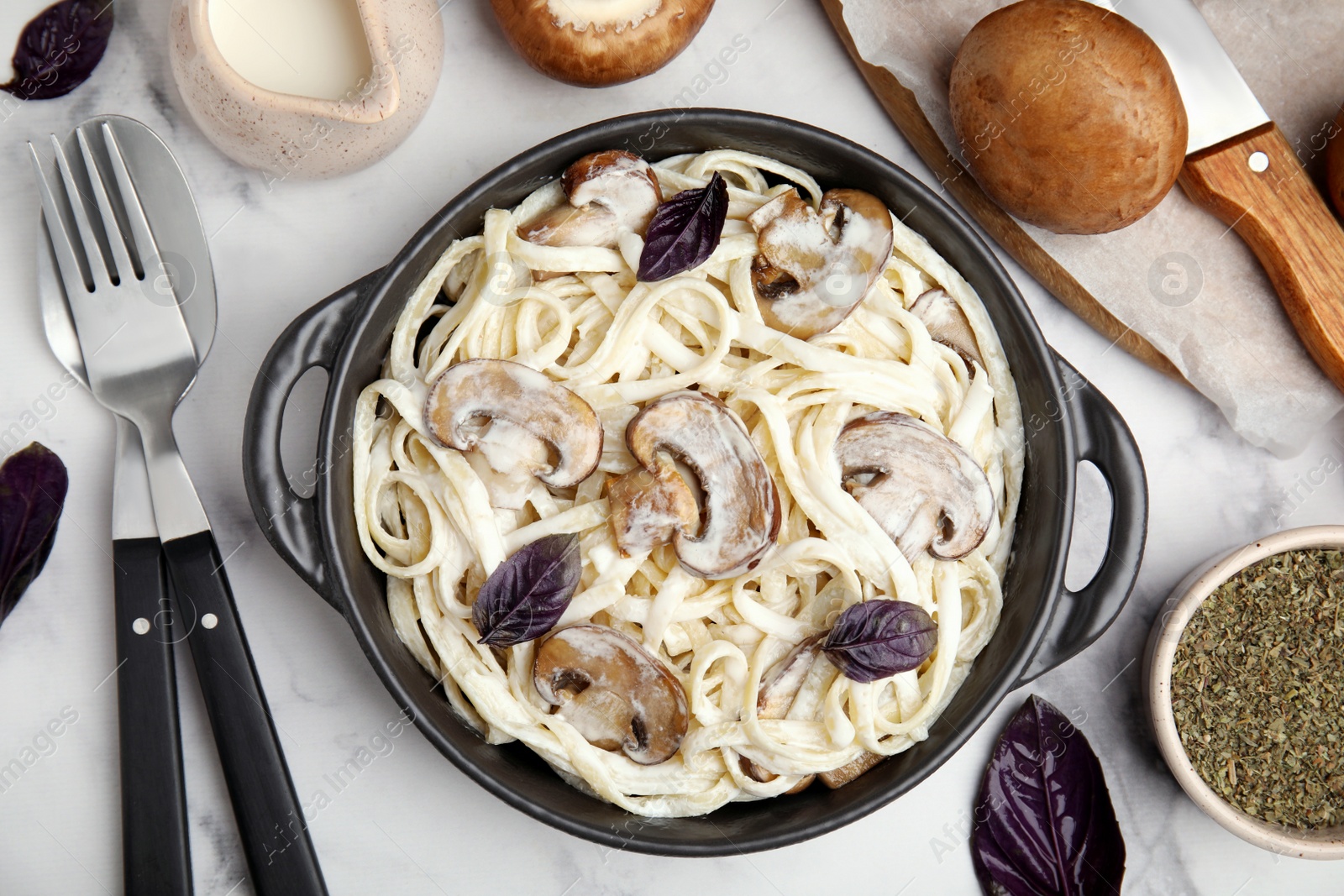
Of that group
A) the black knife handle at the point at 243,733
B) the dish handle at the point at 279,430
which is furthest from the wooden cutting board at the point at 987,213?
the black knife handle at the point at 243,733

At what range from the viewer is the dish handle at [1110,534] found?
232cm

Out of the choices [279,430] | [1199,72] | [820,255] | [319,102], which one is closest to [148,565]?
[279,430]

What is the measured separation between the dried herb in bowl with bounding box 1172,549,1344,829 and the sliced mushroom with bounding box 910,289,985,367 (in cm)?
97

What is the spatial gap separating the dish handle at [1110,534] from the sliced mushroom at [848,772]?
421 millimetres

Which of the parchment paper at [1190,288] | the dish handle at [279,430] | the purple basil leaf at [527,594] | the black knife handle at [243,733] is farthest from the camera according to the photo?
the parchment paper at [1190,288]

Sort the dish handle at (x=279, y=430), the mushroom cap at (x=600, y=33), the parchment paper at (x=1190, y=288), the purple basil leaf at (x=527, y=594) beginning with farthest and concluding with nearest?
the parchment paper at (x=1190, y=288)
the mushroom cap at (x=600, y=33)
the dish handle at (x=279, y=430)
the purple basil leaf at (x=527, y=594)

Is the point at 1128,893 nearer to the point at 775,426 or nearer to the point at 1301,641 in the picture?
the point at 1301,641

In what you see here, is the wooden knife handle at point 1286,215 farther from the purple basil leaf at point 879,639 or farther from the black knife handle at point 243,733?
the black knife handle at point 243,733

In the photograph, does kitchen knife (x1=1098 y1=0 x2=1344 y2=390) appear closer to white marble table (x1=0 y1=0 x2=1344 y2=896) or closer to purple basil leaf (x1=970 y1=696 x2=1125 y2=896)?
white marble table (x1=0 y1=0 x2=1344 y2=896)

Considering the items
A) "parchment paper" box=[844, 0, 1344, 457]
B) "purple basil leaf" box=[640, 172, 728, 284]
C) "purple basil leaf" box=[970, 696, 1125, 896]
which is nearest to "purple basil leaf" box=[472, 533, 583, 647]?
"purple basil leaf" box=[640, 172, 728, 284]

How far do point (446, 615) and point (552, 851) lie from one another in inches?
33.4

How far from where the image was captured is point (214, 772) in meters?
2.55

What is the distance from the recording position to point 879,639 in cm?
204

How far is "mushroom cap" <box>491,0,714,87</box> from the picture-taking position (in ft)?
7.34
